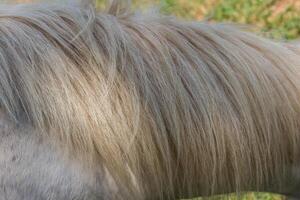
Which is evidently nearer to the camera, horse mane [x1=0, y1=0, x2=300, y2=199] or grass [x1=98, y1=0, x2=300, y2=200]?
horse mane [x1=0, y1=0, x2=300, y2=199]

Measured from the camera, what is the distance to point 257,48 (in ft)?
5.06

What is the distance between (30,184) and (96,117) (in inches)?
7.4

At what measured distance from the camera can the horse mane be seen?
136 cm

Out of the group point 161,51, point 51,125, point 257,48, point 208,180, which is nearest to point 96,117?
point 51,125

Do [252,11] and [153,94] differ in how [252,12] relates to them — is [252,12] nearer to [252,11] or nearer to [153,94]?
[252,11]

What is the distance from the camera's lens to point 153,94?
1.42m

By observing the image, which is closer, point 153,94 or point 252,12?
point 153,94

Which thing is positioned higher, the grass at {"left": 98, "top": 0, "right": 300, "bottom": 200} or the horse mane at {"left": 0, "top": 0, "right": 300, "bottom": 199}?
the horse mane at {"left": 0, "top": 0, "right": 300, "bottom": 199}

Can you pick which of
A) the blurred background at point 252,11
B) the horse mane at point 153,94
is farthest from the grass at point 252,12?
the horse mane at point 153,94

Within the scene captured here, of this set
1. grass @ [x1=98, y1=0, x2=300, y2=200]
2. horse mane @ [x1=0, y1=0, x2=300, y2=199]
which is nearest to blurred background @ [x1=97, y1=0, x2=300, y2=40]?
grass @ [x1=98, y1=0, x2=300, y2=200]

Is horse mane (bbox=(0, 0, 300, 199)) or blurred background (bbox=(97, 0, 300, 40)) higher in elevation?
horse mane (bbox=(0, 0, 300, 199))

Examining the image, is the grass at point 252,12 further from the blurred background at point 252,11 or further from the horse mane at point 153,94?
the horse mane at point 153,94

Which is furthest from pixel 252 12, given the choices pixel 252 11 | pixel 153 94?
pixel 153 94

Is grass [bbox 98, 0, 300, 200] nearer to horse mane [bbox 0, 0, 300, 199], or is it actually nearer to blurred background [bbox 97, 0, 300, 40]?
blurred background [bbox 97, 0, 300, 40]
